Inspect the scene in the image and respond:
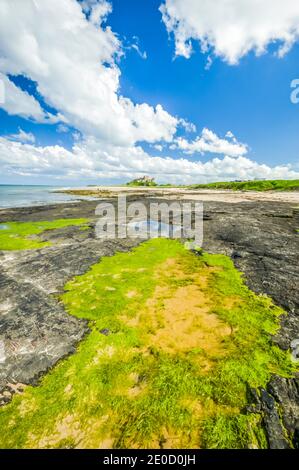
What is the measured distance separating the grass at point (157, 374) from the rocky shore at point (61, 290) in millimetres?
349

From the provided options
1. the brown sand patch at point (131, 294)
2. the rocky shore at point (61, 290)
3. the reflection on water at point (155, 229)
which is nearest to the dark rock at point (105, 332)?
the rocky shore at point (61, 290)

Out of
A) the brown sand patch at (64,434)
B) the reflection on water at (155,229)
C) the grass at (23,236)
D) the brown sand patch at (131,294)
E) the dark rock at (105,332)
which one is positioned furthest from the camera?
the reflection on water at (155,229)

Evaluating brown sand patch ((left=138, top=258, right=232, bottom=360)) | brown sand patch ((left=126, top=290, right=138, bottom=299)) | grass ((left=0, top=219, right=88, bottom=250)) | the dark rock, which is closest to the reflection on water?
grass ((left=0, top=219, right=88, bottom=250))

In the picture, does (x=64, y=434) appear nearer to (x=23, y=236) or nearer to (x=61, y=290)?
(x=61, y=290)

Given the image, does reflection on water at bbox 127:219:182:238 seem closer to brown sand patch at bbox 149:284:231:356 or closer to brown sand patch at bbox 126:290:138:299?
brown sand patch at bbox 126:290:138:299

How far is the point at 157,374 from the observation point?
18.6ft

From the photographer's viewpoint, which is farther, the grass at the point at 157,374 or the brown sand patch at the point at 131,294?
the brown sand patch at the point at 131,294

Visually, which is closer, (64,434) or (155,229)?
(64,434)

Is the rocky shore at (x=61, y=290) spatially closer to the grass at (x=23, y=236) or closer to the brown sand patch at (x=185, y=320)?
the grass at (x=23, y=236)

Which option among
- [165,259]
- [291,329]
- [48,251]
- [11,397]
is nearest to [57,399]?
[11,397]

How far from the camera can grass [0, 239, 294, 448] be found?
4.41 metres

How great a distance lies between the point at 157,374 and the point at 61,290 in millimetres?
6171

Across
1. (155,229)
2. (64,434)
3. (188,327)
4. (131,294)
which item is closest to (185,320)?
(188,327)

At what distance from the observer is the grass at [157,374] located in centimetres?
Answer: 441
